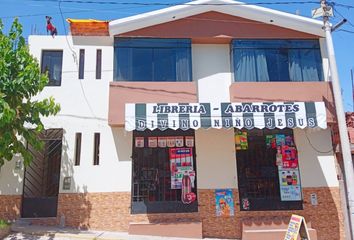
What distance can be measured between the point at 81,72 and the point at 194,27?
5089 millimetres

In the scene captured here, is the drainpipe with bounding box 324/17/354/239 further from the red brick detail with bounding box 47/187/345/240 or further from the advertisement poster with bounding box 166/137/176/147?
the advertisement poster with bounding box 166/137/176/147

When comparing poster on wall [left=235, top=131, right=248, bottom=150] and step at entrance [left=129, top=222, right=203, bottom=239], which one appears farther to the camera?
poster on wall [left=235, top=131, right=248, bottom=150]

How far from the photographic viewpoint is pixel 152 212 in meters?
12.6

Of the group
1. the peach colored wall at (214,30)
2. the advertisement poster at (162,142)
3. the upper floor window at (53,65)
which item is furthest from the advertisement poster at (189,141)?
the upper floor window at (53,65)

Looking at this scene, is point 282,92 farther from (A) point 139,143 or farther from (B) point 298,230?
(A) point 139,143

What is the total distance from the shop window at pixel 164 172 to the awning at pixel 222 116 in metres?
1.84

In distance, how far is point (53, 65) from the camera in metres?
13.8

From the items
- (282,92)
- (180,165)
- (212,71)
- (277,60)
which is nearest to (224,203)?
(180,165)

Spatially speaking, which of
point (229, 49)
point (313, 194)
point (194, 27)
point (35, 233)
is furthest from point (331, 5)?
point (35, 233)

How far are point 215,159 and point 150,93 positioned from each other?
368cm

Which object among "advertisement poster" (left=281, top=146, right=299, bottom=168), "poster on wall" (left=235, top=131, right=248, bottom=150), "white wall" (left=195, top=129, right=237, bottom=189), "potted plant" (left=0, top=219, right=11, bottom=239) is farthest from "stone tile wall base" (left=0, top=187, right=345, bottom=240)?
"poster on wall" (left=235, top=131, right=248, bottom=150)

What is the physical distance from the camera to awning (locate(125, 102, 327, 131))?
37.4 feet

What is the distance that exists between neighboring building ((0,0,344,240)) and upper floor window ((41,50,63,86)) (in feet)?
0.14

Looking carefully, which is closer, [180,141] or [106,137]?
[106,137]
